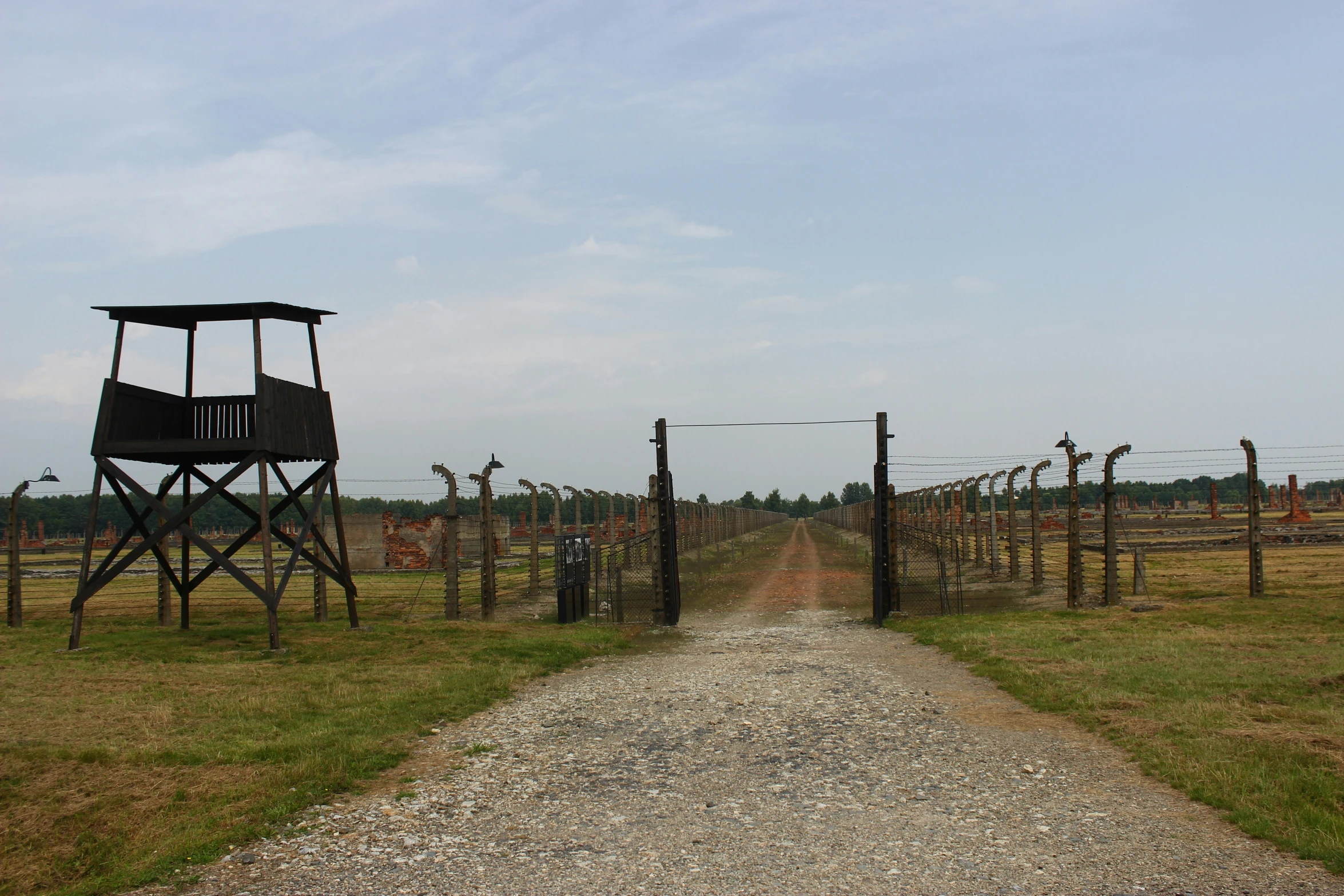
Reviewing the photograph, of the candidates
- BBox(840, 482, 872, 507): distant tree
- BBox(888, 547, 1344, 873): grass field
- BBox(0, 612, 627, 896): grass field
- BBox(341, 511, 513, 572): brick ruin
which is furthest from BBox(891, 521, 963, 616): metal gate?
BBox(840, 482, 872, 507): distant tree

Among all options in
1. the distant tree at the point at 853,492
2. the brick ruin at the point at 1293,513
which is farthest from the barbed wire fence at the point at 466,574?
the distant tree at the point at 853,492

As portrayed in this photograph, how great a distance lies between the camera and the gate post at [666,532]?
17078 millimetres

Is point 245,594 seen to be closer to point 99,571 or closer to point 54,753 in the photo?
point 99,571

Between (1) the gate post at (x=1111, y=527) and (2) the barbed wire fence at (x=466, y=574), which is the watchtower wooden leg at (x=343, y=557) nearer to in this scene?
(2) the barbed wire fence at (x=466, y=574)

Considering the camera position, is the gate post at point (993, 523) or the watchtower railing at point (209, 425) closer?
the watchtower railing at point (209, 425)

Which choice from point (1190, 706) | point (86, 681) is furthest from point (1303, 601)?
point (86, 681)

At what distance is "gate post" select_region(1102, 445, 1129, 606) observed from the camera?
652 inches

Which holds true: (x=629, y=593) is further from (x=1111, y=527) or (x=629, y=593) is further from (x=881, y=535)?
(x=1111, y=527)

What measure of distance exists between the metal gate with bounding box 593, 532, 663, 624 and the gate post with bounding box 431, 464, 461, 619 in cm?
245

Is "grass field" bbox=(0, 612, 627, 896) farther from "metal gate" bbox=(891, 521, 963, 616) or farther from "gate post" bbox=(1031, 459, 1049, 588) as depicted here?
"gate post" bbox=(1031, 459, 1049, 588)

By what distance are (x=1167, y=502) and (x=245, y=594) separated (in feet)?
375

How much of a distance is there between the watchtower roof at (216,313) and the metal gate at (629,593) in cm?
639

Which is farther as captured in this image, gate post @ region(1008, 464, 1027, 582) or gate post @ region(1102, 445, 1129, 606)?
gate post @ region(1008, 464, 1027, 582)

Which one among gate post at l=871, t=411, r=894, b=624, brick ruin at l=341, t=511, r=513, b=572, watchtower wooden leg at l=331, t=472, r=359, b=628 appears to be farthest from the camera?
brick ruin at l=341, t=511, r=513, b=572
